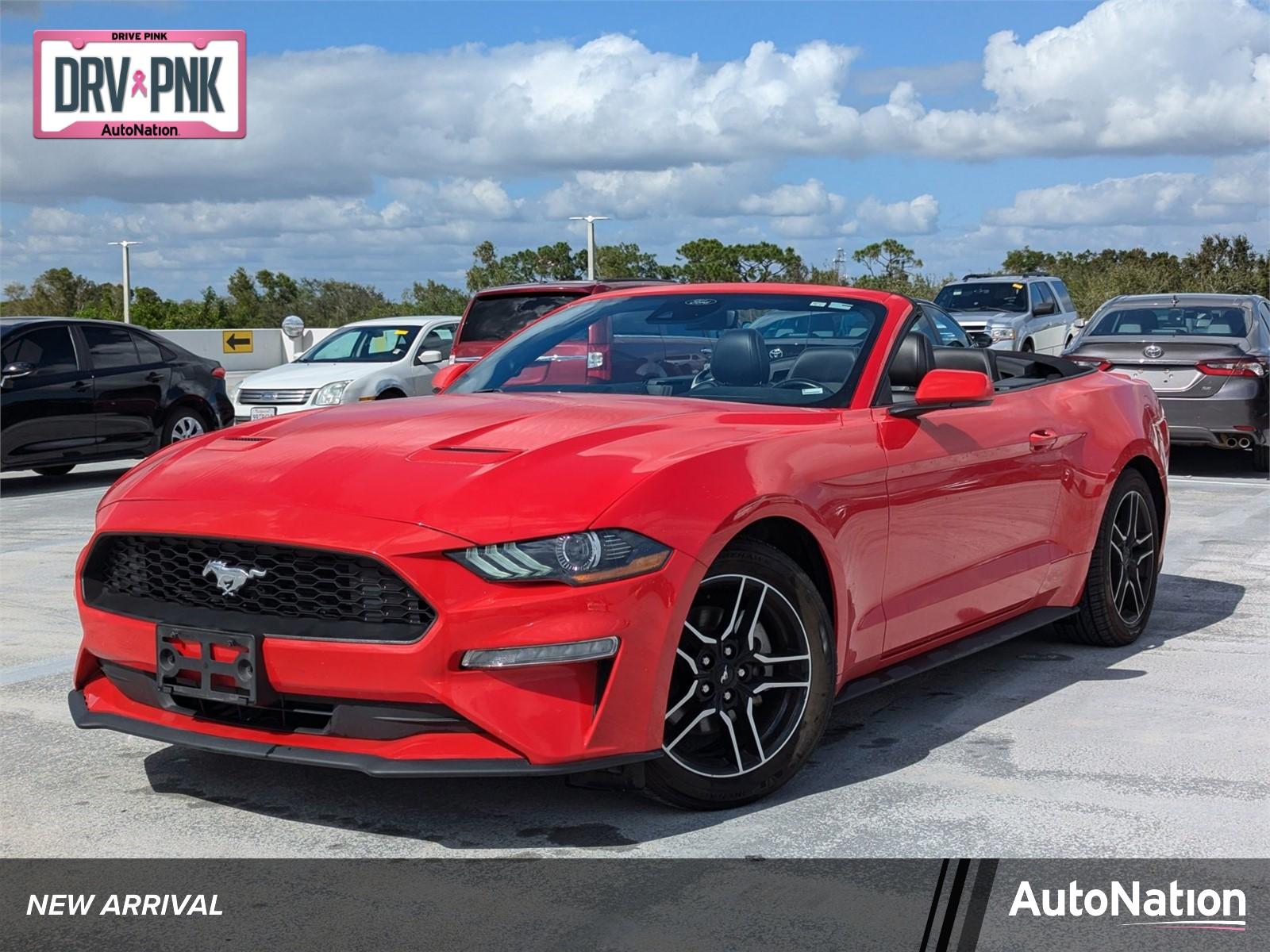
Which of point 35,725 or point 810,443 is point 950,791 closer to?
point 810,443

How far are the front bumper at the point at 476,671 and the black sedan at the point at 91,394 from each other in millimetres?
9784

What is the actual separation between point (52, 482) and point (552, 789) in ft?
36.1

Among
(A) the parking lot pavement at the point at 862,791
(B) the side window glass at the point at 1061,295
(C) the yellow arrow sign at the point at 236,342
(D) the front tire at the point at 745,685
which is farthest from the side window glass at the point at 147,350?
(C) the yellow arrow sign at the point at 236,342

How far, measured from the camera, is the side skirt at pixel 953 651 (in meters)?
4.65

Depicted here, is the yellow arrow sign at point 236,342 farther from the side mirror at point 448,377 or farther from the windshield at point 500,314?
the side mirror at point 448,377

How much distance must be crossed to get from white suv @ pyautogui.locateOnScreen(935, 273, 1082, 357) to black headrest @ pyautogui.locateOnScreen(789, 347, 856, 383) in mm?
17929

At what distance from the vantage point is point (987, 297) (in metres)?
24.4

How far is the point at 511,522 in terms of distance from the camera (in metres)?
3.73

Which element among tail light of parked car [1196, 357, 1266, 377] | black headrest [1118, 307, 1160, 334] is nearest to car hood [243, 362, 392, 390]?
black headrest [1118, 307, 1160, 334]

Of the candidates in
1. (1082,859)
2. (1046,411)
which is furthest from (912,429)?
(1082,859)

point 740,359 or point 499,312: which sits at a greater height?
point 499,312

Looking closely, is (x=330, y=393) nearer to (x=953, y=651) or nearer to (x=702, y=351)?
(x=702, y=351)

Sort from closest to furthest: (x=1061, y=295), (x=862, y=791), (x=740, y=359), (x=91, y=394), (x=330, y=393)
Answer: (x=862, y=791)
(x=740, y=359)
(x=91, y=394)
(x=330, y=393)
(x=1061, y=295)

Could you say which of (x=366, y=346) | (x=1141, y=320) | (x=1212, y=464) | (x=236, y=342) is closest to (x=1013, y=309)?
(x=1212, y=464)
